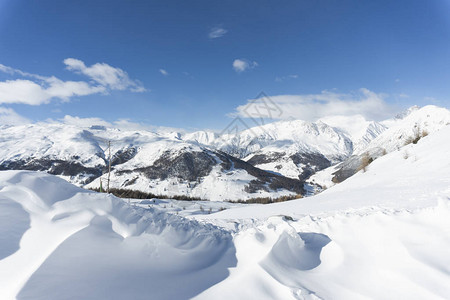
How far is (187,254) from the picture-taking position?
12.3 feet

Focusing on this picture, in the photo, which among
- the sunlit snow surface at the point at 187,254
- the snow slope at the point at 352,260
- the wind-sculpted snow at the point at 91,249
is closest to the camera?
the wind-sculpted snow at the point at 91,249

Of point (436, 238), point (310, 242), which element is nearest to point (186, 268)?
point (310, 242)

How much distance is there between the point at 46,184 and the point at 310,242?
15.9 feet

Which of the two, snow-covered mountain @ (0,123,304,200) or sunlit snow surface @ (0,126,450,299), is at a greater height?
snow-covered mountain @ (0,123,304,200)

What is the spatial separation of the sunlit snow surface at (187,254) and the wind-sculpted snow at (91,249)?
1 cm

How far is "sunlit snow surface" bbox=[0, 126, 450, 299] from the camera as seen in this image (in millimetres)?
2652

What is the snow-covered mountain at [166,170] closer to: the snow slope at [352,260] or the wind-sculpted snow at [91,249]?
the wind-sculpted snow at [91,249]

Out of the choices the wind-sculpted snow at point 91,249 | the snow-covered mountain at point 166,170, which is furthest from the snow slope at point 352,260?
the snow-covered mountain at point 166,170

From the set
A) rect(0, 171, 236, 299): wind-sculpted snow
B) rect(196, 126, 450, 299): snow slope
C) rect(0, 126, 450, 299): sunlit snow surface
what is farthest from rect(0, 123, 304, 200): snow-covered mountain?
rect(196, 126, 450, 299): snow slope

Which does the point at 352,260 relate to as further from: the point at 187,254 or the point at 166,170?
the point at 166,170

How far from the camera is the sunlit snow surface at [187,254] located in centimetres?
265

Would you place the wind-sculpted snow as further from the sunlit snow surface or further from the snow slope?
the snow slope

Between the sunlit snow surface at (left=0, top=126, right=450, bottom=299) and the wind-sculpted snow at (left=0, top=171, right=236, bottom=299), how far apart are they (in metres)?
0.01

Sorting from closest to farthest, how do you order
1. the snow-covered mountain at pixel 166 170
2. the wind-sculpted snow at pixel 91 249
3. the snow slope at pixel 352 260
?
1. the wind-sculpted snow at pixel 91 249
2. the snow slope at pixel 352 260
3. the snow-covered mountain at pixel 166 170
